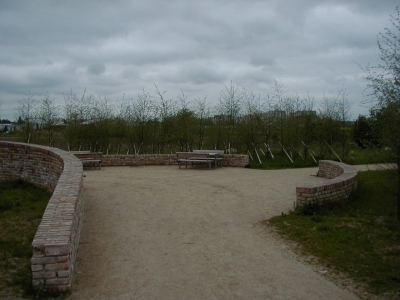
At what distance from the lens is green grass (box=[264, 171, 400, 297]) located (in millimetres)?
3740

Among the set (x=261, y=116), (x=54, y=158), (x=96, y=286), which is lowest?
(x=96, y=286)

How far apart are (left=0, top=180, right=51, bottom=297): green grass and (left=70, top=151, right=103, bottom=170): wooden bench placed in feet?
11.9

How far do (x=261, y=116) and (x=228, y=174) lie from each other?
5.42 m

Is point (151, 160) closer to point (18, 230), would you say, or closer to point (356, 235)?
point (18, 230)

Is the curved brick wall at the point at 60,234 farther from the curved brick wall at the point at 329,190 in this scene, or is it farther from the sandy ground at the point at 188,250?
the curved brick wall at the point at 329,190

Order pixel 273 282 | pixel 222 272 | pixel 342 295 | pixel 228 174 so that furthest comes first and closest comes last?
pixel 228 174
pixel 222 272
pixel 273 282
pixel 342 295

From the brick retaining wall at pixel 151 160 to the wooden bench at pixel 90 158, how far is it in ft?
1.57

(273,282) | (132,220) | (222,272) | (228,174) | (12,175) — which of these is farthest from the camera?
(228,174)

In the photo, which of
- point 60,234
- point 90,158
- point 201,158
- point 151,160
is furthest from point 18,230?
point 151,160

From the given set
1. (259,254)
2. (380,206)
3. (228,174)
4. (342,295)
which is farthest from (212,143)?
(342,295)

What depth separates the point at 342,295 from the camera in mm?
3293

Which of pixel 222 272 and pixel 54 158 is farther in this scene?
pixel 54 158

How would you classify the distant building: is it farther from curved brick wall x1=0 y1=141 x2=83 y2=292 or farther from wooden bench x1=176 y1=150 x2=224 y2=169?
curved brick wall x1=0 y1=141 x2=83 y2=292

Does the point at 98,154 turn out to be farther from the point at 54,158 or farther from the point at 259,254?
the point at 259,254
